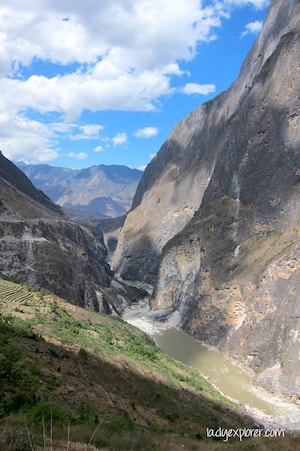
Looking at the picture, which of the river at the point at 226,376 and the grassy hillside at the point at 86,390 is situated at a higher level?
the grassy hillside at the point at 86,390

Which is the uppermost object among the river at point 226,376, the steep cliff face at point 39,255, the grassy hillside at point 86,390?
the steep cliff face at point 39,255

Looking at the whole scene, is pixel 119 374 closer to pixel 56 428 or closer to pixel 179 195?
pixel 56 428

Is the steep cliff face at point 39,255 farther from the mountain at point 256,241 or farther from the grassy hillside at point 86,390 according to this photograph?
the grassy hillside at point 86,390

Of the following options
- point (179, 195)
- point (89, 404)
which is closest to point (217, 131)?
point (179, 195)

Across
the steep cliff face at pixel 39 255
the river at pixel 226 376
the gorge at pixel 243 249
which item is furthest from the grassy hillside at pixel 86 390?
the steep cliff face at pixel 39 255

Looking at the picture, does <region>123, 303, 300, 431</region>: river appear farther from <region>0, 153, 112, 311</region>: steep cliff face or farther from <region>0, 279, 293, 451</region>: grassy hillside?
<region>0, 153, 112, 311</region>: steep cliff face

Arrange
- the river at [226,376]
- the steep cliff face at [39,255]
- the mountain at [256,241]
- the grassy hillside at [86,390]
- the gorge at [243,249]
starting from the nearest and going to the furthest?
the grassy hillside at [86,390] → the river at [226,376] → the mountain at [256,241] → the gorge at [243,249] → the steep cliff face at [39,255]

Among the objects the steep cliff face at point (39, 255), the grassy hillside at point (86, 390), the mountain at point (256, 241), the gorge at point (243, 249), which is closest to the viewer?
the grassy hillside at point (86, 390)
